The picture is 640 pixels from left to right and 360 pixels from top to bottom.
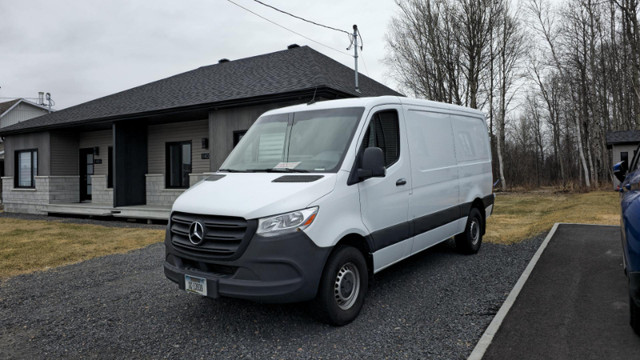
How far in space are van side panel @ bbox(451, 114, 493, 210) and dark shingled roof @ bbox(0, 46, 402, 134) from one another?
4.15 metres

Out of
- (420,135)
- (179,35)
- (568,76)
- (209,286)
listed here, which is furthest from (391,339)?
(568,76)

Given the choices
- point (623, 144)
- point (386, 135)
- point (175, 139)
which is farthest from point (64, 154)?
point (623, 144)

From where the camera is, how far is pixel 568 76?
27375 mm

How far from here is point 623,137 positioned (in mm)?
20844

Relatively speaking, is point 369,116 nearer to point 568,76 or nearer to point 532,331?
point 532,331

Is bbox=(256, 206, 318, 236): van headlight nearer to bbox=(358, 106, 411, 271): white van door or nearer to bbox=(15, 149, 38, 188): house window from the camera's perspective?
bbox=(358, 106, 411, 271): white van door

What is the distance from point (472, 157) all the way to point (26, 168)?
19243 mm

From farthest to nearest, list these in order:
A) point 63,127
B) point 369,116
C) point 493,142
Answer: point 493,142, point 63,127, point 369,116

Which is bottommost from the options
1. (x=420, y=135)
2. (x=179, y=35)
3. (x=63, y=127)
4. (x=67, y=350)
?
(x=67, y=350)

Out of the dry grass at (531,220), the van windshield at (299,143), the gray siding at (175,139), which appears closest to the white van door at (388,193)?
the van windshield at (299,143)

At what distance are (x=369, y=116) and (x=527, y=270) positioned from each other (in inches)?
131

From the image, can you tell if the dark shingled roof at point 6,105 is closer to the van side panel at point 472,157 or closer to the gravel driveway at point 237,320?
the gravel driveway at point 237,320

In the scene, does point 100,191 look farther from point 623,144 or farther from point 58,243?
point 623,144

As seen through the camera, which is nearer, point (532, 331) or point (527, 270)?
point (532, 331)
